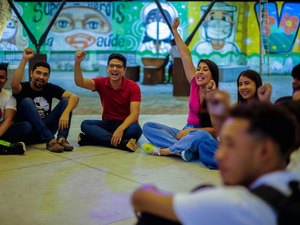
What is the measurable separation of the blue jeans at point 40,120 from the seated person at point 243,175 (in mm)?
3029

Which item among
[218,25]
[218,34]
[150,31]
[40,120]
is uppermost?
[218,25]

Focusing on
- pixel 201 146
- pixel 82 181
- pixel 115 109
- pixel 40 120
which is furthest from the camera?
pixel 115 109

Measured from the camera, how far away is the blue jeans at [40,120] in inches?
159

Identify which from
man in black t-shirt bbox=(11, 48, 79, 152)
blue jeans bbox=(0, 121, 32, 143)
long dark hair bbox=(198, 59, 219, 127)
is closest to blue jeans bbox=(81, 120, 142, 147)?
man in black t-shirt bbox=(11, 48, 79, 152)

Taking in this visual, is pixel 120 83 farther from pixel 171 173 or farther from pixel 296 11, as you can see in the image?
pixel 296 11

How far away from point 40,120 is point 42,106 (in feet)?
0.61

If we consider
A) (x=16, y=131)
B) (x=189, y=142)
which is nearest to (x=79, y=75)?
(x=16, y=131)

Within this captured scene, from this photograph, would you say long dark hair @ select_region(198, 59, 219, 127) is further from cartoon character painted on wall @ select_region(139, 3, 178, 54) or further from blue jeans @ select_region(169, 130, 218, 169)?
cartoon character painted on wall @ select_region(139, 3, 178, 54)

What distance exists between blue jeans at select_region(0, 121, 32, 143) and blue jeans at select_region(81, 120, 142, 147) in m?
0.56

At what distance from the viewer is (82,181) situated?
315 cm

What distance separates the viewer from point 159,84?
1209 cm

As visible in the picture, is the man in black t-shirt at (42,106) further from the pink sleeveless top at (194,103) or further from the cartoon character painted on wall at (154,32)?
the cartoon character painted on wall at (154,32)

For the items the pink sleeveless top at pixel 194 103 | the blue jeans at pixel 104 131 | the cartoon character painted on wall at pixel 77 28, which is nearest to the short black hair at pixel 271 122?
the pink sleeveless top at pixel 194 103

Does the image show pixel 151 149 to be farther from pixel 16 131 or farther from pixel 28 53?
pixel 28 53
